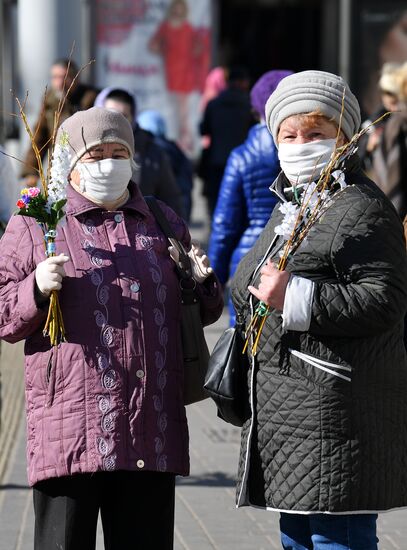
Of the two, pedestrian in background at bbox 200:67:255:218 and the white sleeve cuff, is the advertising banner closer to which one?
pedestrian in background at bbox 200:67:255:218

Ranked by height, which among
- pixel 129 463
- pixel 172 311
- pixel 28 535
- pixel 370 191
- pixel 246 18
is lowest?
pixel 28 535

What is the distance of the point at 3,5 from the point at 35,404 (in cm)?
1618

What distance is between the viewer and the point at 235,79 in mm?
13625

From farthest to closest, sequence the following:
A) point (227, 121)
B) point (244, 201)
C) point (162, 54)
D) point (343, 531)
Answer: point (162, 54) → point (227, 121) → point (244, 201) → point (343, 531)

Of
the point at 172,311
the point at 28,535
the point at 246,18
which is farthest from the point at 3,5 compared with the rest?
the point at 172,311

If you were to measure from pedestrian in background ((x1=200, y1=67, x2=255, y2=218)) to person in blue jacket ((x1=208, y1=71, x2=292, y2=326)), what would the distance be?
6455mm

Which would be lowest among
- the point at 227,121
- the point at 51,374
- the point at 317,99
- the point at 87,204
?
the point at 51,374

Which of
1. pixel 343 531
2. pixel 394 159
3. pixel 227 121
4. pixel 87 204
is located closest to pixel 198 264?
pixel 87 204

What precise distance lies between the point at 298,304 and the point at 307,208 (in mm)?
306

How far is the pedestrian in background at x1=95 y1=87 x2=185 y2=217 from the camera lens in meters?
7.68

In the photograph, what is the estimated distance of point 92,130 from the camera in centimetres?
423

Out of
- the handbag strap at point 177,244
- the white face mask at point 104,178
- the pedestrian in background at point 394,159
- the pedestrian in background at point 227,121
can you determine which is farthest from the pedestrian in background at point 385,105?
the white face mask at point 104,178

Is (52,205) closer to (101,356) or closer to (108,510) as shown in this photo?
(101,356)

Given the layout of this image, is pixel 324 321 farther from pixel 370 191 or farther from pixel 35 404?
pixel 35 404
